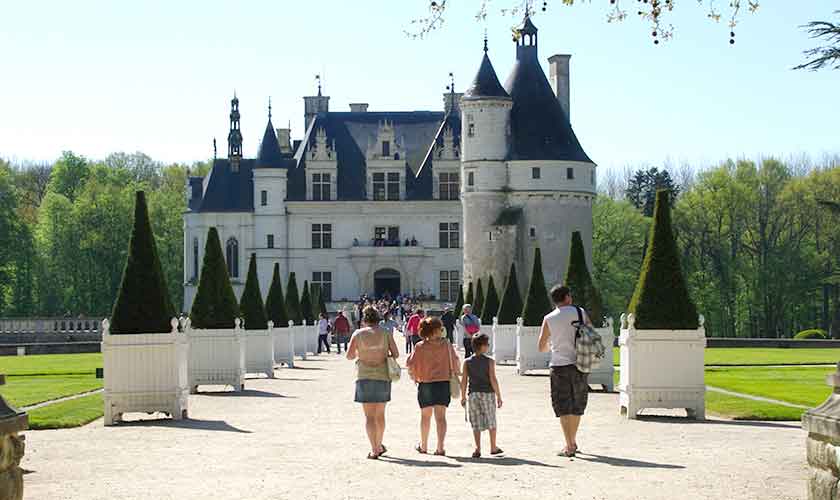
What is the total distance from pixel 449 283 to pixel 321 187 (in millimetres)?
8447

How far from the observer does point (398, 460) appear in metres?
12.6

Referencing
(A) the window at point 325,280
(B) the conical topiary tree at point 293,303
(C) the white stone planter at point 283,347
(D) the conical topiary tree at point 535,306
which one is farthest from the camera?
(A) the window at point 325,280

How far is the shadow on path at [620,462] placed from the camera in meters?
12.0

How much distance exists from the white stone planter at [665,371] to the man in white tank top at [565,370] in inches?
156

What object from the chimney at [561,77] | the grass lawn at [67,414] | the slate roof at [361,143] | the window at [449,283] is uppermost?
the chimney at [561,77]


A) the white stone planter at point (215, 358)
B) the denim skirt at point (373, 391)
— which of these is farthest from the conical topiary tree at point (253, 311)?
the denim skirt at point (373, 391)

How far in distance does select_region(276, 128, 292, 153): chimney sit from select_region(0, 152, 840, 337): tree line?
25.9 ft

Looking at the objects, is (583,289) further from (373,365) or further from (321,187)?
(321,187)

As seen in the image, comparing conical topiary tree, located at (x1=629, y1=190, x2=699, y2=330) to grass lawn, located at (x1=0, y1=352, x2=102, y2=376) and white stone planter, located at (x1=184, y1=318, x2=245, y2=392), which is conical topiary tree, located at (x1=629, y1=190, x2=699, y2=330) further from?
grass lawn, located at (x1=0, y1=352, x2=102, y2=376)

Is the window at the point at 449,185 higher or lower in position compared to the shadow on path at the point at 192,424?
higher

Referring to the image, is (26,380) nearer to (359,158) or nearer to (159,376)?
(159,376)

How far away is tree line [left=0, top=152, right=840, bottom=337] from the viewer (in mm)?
69288

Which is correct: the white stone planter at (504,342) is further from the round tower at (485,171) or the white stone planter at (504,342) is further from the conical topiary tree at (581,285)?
the round tower at (485,171)

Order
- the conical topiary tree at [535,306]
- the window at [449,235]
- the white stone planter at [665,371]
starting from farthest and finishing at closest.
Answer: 1. the window at [449,235]
2. the conical topiary tree at [535,306]
3. the white stone planter at [665,371]
